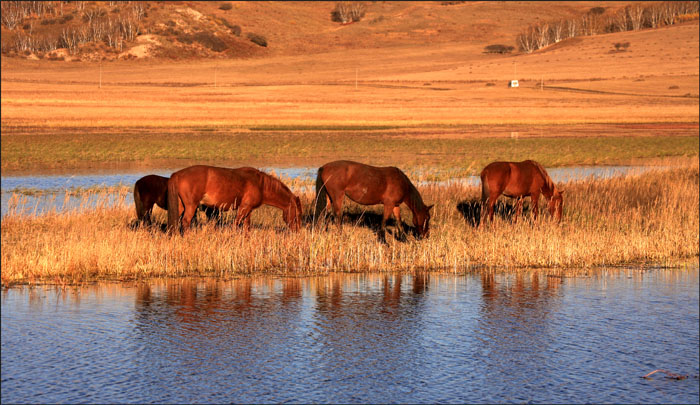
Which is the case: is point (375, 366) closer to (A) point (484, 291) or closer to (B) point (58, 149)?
(A) point (484, 291)

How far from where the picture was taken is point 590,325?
10641mm

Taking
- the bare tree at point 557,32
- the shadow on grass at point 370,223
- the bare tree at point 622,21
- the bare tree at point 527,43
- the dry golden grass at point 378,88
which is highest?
the bare tree at point 622,21

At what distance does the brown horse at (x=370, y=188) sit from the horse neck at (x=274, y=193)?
0.76 meters

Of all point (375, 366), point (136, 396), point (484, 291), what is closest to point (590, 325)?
point (484, 291)

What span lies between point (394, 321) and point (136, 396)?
385 centimetres

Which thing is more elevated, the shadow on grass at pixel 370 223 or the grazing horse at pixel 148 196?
the grazing horse at pixel 148 196

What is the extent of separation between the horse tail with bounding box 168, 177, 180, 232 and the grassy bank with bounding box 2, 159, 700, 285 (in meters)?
0.25

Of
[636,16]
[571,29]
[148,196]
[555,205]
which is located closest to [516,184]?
[555,205]

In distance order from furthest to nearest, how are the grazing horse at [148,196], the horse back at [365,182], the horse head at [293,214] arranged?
the grazing horse at [148,196]
the horse back at [365,182]
the horse head at [293,214]

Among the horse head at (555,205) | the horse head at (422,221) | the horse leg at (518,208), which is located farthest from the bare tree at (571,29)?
the horse head at (422,221)

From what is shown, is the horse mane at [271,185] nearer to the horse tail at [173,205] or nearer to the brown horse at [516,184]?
the horse tail at [173,205]

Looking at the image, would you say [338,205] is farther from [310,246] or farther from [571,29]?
[571,29]

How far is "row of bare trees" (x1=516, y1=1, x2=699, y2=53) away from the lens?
587 feet

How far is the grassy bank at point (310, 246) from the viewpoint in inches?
539
